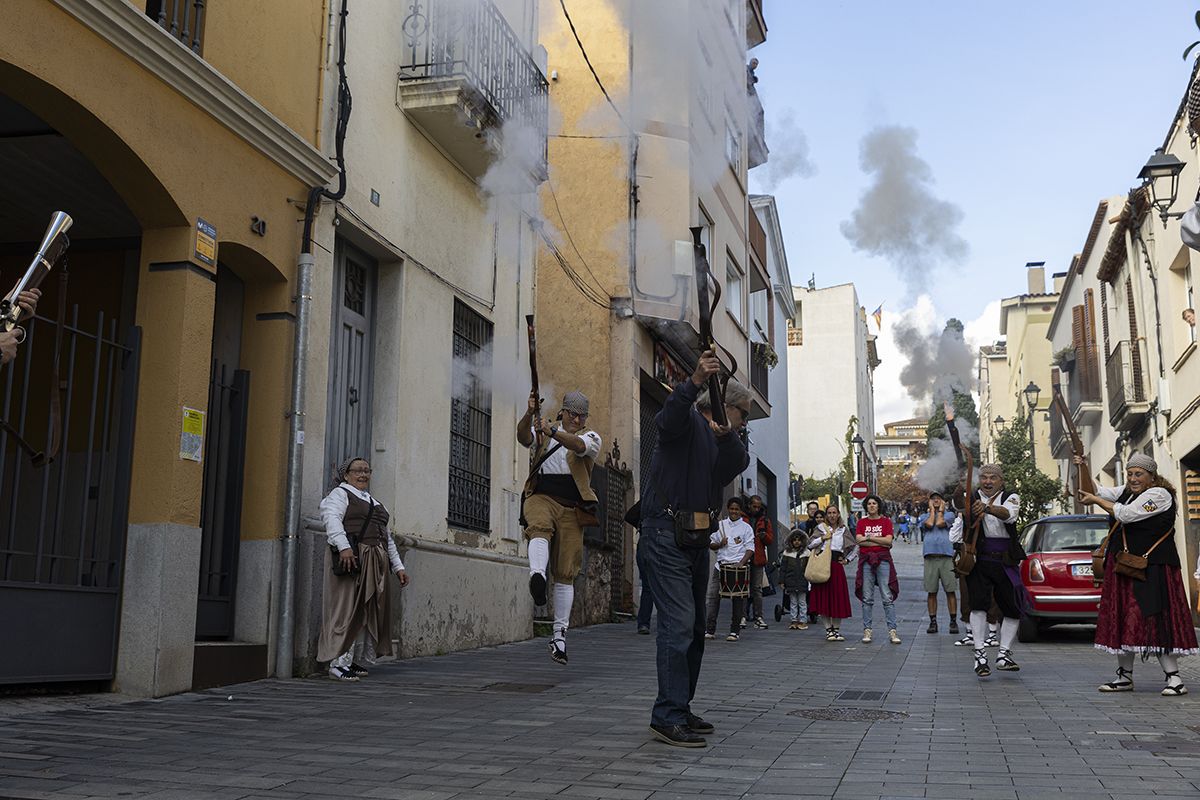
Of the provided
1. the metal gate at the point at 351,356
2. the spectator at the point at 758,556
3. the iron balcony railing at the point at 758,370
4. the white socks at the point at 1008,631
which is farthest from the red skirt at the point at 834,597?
the iron balcony railing at the point at 758,370

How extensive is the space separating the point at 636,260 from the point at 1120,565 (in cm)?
1085

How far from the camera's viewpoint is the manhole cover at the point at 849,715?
7.25 m

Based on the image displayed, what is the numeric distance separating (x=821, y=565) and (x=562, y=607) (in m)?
5.97

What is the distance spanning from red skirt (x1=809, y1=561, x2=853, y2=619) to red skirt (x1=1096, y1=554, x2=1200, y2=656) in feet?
17.1

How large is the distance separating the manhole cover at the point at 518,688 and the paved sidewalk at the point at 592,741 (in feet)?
0.17

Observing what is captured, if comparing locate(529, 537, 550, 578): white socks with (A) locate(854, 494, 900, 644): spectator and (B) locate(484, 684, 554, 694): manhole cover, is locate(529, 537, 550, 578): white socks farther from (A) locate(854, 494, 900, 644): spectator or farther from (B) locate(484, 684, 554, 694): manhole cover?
(A) locate(854, 494, 900, 644): spectator

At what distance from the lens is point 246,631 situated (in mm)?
8938

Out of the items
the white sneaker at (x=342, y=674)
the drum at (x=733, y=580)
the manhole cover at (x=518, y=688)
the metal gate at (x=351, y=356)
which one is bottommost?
the manhole cover at (x=518, y=688)

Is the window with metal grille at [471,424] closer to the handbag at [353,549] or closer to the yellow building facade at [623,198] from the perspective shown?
the handbag at [353,549]

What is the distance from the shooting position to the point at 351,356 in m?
10.9

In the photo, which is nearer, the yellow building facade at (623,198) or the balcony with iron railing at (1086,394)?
the yellow building facade at (623,198)

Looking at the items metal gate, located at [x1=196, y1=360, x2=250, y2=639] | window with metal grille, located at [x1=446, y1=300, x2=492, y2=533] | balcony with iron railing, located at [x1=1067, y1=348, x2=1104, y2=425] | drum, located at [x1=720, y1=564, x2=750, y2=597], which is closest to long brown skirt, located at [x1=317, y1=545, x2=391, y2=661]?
metal gate, located at [x1=196, y1=360, x2=250, y2=639]

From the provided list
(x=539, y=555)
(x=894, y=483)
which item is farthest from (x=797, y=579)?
(x=894, y=483)

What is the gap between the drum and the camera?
1486 cm
